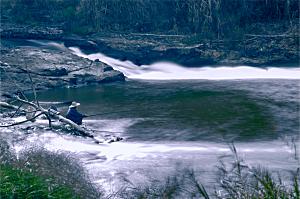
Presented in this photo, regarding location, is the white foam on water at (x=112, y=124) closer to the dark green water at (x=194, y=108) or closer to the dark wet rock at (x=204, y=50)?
the dark green water at (x=194, y=108)

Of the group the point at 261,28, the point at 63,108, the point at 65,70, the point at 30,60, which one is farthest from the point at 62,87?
the point at 261,28

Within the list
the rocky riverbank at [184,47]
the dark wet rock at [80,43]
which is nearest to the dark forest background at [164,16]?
the rocky riverbank at [184,47]

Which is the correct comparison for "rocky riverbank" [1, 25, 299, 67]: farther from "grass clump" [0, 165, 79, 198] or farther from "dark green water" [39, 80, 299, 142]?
"grass clump" [0, 165, 79, 198]

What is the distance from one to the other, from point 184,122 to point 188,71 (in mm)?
10193

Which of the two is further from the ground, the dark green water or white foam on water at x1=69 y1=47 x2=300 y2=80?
white foam on water at x1=69 y1=47 x2=300 y2=80

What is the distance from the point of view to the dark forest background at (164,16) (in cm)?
2811

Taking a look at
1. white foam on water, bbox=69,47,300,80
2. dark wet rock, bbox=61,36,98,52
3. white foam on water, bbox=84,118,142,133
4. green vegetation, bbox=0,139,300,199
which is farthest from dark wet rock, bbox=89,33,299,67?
green vegetation, bbox=0,139,300,199

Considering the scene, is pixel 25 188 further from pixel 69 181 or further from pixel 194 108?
pixel 194 108

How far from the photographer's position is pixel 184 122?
15.0 m

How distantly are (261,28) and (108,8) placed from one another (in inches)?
357

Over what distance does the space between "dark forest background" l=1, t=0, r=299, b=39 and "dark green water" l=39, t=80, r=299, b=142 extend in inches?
273

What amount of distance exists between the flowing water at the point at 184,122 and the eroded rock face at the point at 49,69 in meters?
0.83

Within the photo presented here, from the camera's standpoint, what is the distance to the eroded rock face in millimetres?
21891

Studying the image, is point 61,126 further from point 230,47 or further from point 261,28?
point 261,28
